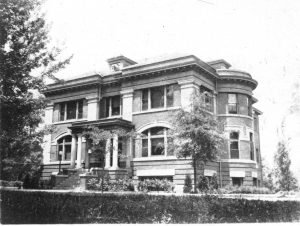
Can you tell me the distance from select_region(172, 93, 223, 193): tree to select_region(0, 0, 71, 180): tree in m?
8.80

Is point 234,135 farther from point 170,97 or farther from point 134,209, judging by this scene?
point 134,209

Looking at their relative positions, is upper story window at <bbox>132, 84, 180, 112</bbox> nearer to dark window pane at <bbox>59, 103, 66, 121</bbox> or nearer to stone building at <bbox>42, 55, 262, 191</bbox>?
stone building at <bbox>42, 55, 262, 191</bbox>

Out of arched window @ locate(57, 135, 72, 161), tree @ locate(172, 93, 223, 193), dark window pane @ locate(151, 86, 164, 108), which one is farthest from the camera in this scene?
arched window @ locate(57, 135, 72, 161)

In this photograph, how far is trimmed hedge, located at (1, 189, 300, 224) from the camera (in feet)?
36.7

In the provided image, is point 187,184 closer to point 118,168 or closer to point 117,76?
point 118,168

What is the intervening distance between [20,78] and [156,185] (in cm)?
1463

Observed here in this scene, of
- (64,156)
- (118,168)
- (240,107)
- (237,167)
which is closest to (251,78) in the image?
(240,107)

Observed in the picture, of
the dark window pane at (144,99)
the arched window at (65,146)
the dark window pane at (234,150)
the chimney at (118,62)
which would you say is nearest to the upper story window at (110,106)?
the dark window pane at (144,99)

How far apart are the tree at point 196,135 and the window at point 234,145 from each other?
26.8 feet

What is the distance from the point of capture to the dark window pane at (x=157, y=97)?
88.8 feet

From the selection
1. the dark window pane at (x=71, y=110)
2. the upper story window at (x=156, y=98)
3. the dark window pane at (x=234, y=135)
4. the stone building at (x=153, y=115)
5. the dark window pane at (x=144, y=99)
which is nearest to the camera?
the stone building at (x=153, y=115)

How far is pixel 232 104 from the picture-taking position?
94.8ft

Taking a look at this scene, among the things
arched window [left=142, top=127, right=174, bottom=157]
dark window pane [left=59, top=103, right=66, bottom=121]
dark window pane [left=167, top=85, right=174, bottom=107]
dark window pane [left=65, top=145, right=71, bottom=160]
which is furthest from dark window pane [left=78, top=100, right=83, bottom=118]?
dark window pane [left=167, top=85, right=174, bottom=107]

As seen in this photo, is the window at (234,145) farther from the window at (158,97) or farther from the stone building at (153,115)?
the window at (158,97)
